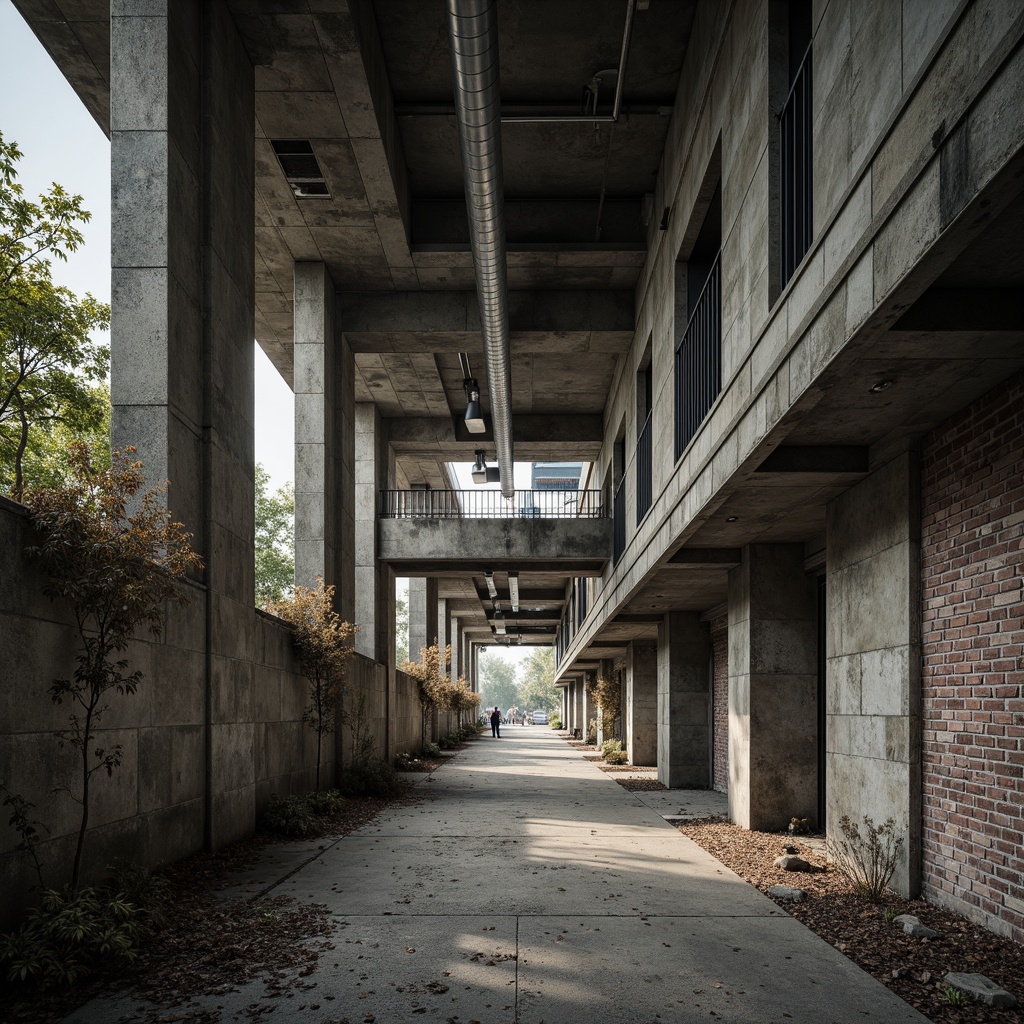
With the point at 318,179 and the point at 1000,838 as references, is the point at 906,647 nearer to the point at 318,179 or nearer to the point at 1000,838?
the point at 1000,838

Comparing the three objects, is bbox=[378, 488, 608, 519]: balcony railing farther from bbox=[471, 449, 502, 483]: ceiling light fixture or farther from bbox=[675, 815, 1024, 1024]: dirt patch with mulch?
bbox=[675, 815, 1024, 1024]: dirt patch with mulch

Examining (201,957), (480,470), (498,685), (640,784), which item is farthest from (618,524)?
(498,685)

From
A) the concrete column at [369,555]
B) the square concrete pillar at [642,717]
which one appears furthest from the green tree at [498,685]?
the concrete column at [369,555]

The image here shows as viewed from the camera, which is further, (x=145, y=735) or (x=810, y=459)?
(x=810, y=459)

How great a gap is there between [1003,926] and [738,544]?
5997mm

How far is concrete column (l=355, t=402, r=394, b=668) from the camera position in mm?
20625

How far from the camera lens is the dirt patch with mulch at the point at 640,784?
57.3 ft

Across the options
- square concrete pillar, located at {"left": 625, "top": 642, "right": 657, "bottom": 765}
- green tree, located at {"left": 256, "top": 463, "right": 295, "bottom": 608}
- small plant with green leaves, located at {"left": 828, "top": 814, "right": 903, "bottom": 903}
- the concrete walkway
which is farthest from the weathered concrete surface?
green tree, located at {"left": 256, "top": 463, "right": 295, "bottom": 608}

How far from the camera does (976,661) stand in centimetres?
638

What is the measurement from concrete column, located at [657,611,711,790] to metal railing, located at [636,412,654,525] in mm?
3704

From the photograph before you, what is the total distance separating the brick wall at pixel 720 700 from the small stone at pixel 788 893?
9.01 metres

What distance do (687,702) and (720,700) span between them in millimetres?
902

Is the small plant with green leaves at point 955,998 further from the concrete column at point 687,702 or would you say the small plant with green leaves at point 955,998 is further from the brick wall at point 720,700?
the concrete column at point 687,702

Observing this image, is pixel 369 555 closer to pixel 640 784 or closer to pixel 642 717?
pixel 640 784
